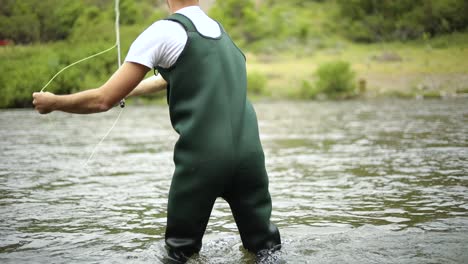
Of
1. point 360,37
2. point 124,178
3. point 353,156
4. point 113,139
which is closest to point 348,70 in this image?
point 360,37

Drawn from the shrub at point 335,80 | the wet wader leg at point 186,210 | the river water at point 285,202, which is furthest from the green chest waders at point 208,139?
the shrub at point 335,80

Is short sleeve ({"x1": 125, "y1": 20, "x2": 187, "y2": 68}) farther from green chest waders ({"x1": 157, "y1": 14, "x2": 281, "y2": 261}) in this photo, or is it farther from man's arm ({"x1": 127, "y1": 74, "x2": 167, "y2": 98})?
man's arm ({"x1": 127, "y1": 74, "x2": 167, "y2": 98})

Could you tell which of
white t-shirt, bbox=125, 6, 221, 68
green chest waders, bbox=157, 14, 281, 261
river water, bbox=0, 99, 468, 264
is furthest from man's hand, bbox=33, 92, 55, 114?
river water, bbox=0, 99, 468, 264

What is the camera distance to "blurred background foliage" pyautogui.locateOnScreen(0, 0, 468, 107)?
643 inches

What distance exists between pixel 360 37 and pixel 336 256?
4474 centimetres

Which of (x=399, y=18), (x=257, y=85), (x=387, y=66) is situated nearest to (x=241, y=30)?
(x=257, y=85)

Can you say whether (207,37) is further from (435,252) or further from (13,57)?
(13,57)

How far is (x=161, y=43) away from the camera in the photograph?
3.05 meters

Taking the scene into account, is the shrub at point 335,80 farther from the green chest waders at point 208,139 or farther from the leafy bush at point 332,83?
the green chest waders at point 208,139

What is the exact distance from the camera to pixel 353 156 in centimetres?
1054

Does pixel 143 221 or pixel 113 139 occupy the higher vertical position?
pixel 143 221

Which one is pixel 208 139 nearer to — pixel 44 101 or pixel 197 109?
pixel 197 109

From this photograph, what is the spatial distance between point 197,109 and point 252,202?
2.36 ft

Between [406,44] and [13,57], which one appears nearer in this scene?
[13,57]
